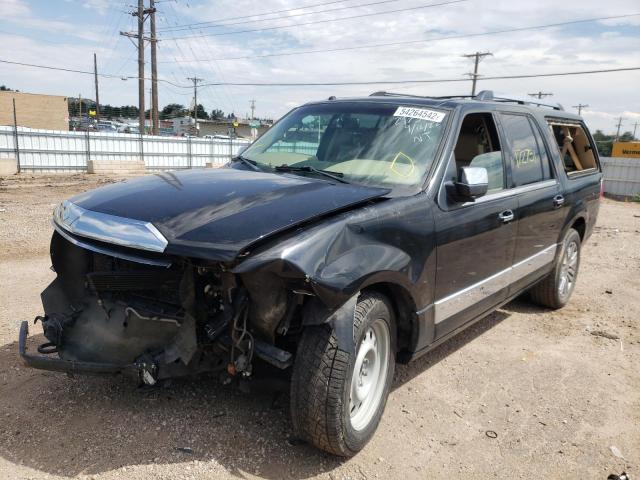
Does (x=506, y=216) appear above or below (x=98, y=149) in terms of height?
above

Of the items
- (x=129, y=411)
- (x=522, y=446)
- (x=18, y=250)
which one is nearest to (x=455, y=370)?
(x=522, y=446)

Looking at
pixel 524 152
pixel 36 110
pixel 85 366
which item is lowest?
pixel 85 366

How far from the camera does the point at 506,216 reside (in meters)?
4.09

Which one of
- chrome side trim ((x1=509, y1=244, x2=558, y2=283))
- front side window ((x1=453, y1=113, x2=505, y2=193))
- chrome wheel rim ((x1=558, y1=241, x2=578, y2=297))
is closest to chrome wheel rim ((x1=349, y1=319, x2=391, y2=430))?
front side window ((x1=453, y1=113, x2=505, y2=193))

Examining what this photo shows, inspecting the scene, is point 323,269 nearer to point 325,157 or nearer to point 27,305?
point 325,157

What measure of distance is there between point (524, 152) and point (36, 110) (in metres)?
55.5

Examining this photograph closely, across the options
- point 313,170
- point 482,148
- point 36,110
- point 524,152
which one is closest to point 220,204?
point 313,170

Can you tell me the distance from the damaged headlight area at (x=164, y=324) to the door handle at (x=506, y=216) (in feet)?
7.00

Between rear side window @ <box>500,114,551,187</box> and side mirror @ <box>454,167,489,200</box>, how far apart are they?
→ 3.32 feet

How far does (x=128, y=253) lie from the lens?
265 centimetres

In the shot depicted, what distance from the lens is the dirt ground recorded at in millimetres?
2805

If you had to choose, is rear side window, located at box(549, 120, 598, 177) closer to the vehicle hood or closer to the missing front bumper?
the vehicle hood

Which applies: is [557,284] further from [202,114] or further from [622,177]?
[202,114]

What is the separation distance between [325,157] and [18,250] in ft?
17.7
